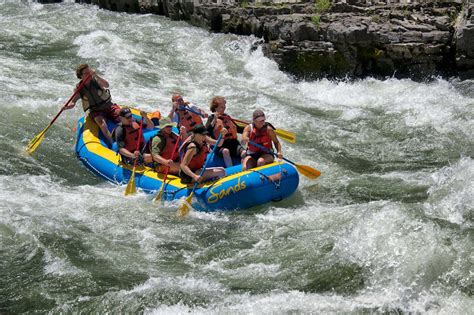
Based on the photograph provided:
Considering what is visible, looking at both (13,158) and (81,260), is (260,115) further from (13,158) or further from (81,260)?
(13,158)

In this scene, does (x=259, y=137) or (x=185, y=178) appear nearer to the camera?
(x=185, y=178)

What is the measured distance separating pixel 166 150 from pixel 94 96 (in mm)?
1731

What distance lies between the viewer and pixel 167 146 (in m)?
8.17

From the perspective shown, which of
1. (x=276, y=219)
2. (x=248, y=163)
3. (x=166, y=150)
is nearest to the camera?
(x=276, y=219)

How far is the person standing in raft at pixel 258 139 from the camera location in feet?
25.8

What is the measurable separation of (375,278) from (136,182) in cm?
339

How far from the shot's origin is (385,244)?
6.15 meters

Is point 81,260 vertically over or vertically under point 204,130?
under

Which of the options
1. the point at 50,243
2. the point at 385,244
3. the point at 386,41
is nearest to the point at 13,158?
the point at 50,243

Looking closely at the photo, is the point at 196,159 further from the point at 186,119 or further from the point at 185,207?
the point at 186,119

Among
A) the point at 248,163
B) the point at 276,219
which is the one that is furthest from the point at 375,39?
the point at 276,219

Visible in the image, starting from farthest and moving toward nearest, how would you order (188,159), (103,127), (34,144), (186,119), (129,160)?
1. (103,127)
2. (34,144)
3. (186,119)
4. (129,160)
5. (188,159)

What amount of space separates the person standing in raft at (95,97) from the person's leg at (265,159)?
7.77ft

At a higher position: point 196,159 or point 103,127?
point 196,159
